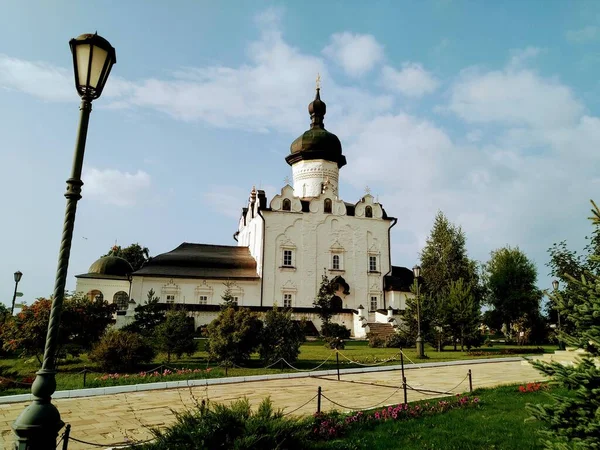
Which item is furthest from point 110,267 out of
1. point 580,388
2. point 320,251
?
point 580,388

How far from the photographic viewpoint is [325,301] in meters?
33.0

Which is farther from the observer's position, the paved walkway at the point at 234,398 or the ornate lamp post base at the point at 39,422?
the paved walkway at the point at 234,398

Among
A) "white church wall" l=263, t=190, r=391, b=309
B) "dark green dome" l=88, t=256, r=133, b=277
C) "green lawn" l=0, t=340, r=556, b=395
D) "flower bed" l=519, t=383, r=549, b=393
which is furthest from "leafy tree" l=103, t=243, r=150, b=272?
"flower bed" l=519, t=383, r=549, b=393

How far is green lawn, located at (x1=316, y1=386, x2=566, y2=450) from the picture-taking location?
21.7ft

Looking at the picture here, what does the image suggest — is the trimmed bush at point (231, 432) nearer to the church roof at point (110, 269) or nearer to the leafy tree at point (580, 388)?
the leafy tree at point (580, 388)

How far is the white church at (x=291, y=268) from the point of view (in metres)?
34.2

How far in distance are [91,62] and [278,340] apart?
12742 millimetres

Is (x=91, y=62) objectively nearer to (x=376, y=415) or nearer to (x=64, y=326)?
(x=376, y=415)

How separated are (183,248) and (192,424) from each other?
34933 millimetres

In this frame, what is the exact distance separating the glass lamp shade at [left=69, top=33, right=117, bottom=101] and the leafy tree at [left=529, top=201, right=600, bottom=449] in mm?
5686

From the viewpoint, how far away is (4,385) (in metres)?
12.0

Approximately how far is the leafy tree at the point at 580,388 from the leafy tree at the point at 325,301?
1056 inches

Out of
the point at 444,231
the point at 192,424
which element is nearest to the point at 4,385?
the point at 192,424

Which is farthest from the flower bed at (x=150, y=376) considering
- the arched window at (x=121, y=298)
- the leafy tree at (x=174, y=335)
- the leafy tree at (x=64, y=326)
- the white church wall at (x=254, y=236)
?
the arched window at (x=121, y=298)
